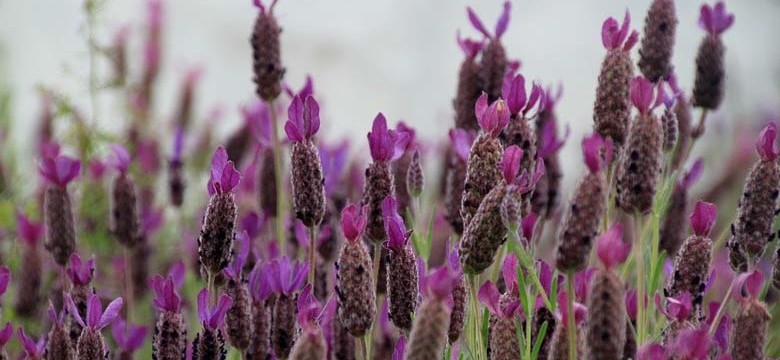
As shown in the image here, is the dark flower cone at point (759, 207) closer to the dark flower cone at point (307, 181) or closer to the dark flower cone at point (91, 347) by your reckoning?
the dark flower cone at point (307, 181)

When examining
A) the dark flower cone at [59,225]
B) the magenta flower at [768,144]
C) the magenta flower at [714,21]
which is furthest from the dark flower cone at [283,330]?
the magenta flower at [714,21]

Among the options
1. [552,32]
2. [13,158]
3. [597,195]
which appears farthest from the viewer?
[552,32]

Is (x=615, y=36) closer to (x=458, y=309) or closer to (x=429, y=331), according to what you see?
(x=458, y=309)

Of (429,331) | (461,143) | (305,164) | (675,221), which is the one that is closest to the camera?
(429,331)

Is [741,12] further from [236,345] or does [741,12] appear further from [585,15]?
[236,345]

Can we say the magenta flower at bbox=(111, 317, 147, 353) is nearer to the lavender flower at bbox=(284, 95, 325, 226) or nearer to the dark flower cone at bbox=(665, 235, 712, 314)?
the lavender flower at bbox=(284, 95, 325, 226)

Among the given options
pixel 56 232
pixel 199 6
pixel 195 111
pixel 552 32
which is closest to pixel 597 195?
pixel 56 232

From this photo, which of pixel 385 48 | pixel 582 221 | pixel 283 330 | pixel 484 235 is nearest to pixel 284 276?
pixel 283 330

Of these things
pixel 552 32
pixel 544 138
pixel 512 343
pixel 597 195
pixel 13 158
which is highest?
pixel 552 32
